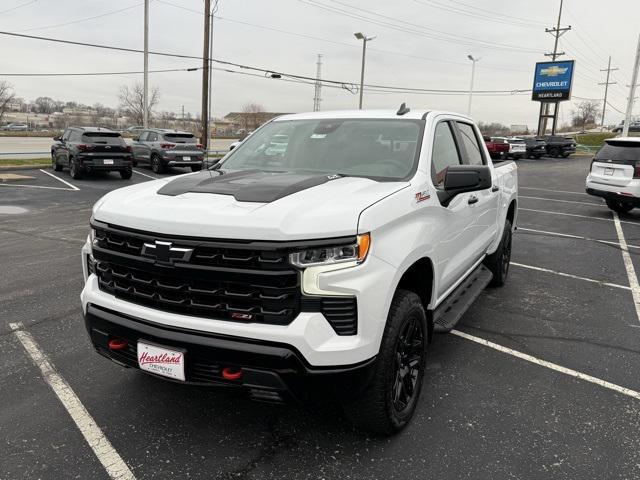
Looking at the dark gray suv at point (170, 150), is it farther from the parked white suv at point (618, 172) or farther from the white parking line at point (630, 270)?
the white parking line at point (630, 270)

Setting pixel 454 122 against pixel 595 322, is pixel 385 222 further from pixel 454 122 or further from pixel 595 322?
pixel 595 322

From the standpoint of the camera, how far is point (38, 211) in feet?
36.2

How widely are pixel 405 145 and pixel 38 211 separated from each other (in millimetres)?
10037

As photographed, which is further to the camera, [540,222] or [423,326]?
[540,222]

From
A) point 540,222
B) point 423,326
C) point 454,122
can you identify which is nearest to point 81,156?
point 540,222

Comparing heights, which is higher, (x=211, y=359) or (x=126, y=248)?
(x=126, y=248)

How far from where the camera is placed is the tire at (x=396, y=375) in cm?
262

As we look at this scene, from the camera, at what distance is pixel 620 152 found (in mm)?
11203

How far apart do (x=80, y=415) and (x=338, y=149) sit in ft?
8.19

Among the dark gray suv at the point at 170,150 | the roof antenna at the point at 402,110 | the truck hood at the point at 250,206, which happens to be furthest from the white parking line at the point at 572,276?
the dark gray suv at the point at 170,150

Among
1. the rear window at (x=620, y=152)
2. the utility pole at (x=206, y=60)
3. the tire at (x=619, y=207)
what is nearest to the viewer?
the rear window at (x=620, y=152)

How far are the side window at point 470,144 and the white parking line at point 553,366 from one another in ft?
5.09

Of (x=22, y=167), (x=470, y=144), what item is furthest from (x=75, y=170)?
(x=470, y=144)

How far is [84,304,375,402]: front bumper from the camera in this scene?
7.66 feet
